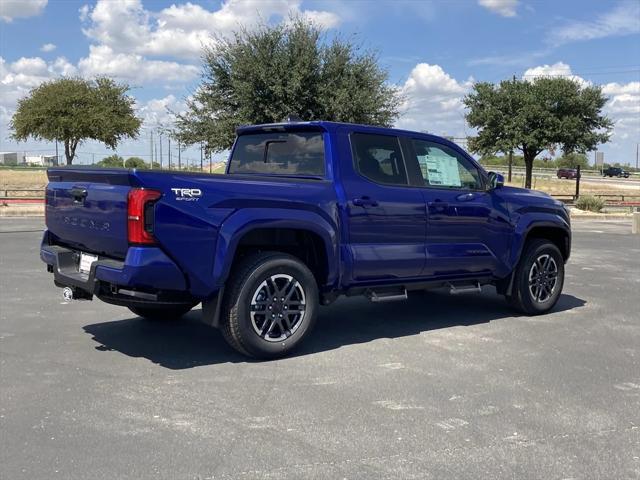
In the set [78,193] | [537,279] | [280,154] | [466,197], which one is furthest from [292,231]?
[537,279]

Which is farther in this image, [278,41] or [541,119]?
[541,119]

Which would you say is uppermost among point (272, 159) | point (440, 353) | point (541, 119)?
point (541, 119)

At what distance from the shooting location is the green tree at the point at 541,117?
3412cm

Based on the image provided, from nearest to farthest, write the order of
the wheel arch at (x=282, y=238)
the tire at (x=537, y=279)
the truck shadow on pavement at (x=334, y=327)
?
the wheel arch at (x=282, y=238), the truck shadow on pavement at (x=334, y=327), the tire at (x=537, y=279)

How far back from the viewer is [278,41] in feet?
83.9

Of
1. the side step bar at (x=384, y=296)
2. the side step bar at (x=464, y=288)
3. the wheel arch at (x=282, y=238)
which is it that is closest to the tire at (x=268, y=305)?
the wheel arch at (x=282, y=238)

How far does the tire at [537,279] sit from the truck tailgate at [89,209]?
438 cm

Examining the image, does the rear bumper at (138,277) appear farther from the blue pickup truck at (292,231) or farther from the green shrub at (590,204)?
the green shrub at (590,204)

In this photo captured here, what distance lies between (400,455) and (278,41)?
23.8 m

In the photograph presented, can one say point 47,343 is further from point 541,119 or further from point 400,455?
point 541,119

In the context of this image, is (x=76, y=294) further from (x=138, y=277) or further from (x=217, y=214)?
(x=217, y=214)

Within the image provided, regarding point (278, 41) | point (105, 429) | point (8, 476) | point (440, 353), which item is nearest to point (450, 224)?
point (440, 353)

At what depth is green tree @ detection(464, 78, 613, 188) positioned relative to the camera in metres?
34.1

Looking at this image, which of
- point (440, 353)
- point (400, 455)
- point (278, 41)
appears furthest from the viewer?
point (278, 41)
